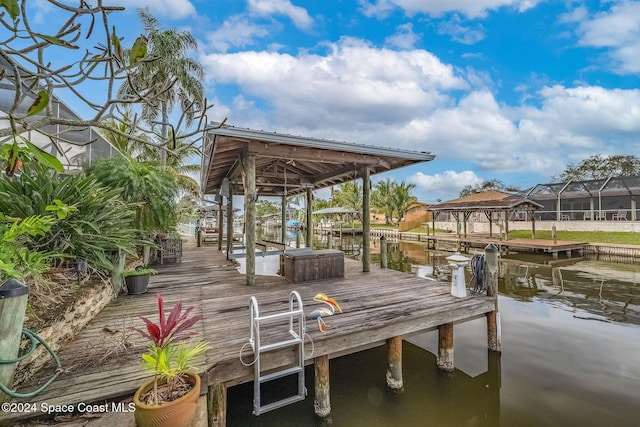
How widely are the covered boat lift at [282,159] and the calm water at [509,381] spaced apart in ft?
9.23

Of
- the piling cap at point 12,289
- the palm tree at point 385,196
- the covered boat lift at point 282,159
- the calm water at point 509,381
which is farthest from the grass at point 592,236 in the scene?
the piling cap at point 12,289

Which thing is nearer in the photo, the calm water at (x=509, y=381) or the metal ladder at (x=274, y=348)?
the metal ladder at (x=274, y=348)

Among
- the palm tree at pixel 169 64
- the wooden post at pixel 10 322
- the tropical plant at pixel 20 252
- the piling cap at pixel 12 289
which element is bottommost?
the wooden post at pixel 10 322

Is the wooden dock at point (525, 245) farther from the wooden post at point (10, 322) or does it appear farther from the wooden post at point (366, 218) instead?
the wooden post at point (10, 322)

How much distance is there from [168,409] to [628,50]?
87.5 ft

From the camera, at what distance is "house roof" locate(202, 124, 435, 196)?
5596 millimetres

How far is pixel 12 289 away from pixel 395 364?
461cm

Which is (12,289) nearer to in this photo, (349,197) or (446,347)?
(446,347)

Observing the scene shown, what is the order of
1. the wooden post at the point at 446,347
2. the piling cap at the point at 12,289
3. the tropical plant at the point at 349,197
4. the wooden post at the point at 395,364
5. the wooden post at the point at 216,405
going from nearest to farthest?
the piling cap at the point at 12,289 → the wooden post at the point at 216,405 → the wooden post at the point at 395,364 → the wooden post at the point at 446,347 → the tropical plant at the point at 349,197

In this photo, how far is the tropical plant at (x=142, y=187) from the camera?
582cm

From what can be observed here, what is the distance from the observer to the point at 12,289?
2.19 m

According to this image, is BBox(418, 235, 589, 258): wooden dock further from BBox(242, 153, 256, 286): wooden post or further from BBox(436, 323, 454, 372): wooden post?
BBox(242, 153, 256, 286): wooden post

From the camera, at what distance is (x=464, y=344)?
6.02 meters

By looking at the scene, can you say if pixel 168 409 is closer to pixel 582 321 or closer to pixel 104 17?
pixel 104 17
